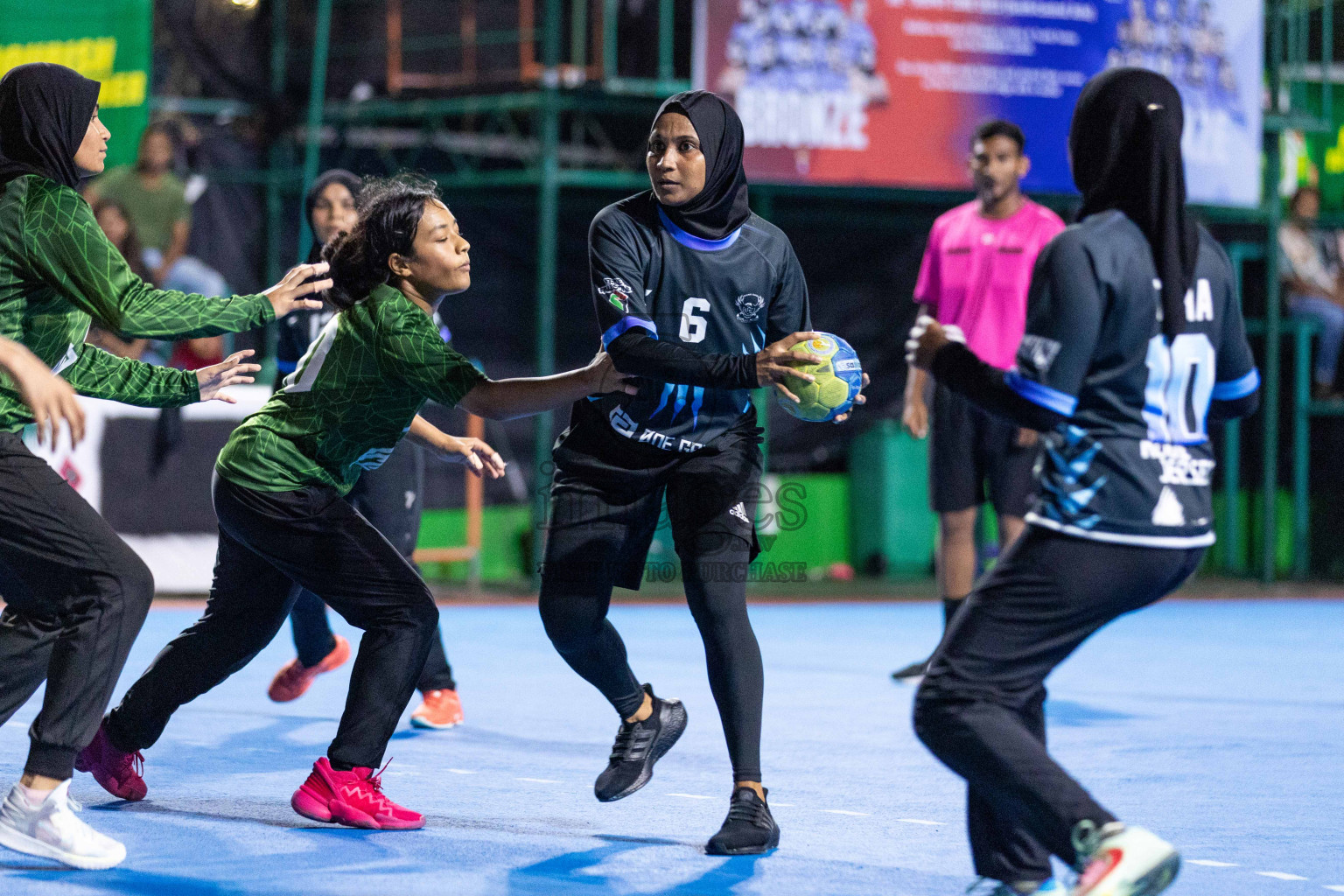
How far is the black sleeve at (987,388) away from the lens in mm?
3406

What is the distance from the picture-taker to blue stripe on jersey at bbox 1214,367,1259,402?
372 centimetres

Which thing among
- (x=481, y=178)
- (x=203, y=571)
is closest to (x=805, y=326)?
(x=203, y=571)

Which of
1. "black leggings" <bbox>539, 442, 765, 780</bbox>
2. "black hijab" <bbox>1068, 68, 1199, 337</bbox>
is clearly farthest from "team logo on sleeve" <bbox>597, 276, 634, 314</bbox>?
"black hijab" <bbox>1068, 68, 1199, 337</bbox>

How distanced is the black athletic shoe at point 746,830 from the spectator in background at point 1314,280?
408 inches

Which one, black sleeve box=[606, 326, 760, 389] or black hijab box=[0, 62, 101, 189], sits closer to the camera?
black hijab box=[0, 62, 101, 189]

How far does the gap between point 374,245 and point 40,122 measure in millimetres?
915

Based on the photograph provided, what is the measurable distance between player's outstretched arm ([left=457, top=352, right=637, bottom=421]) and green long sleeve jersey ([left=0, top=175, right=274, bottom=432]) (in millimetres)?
592

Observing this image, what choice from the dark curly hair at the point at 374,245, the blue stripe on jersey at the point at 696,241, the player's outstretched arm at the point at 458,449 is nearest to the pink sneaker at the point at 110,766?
the player's outstretched arm at the point at 458,449

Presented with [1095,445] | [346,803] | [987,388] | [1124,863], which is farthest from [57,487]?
[1124,863]

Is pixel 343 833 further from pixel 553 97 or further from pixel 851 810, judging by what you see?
pixel 553 97

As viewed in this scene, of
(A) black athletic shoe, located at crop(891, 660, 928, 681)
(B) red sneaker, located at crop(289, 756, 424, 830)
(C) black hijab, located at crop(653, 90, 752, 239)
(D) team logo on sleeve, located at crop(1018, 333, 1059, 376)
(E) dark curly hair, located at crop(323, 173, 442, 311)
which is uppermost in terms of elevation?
(C) black hijab, located at crop(653, 90, 752, 239)

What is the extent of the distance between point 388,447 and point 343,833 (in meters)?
1.07

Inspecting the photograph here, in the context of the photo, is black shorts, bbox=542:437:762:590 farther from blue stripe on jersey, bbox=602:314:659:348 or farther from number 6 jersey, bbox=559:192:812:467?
blue stripe on jersey, bbox=602:314:659:348

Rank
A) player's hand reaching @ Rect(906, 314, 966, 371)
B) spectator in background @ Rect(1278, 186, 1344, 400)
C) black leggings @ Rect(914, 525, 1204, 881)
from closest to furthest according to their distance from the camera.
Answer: black leggings @ Rect(914, 525, 1204, 881), player's hand reaching @ Rect(906, 314, 966, 371), spectator in background @ Rect(1278, 186, 1344, 400)
